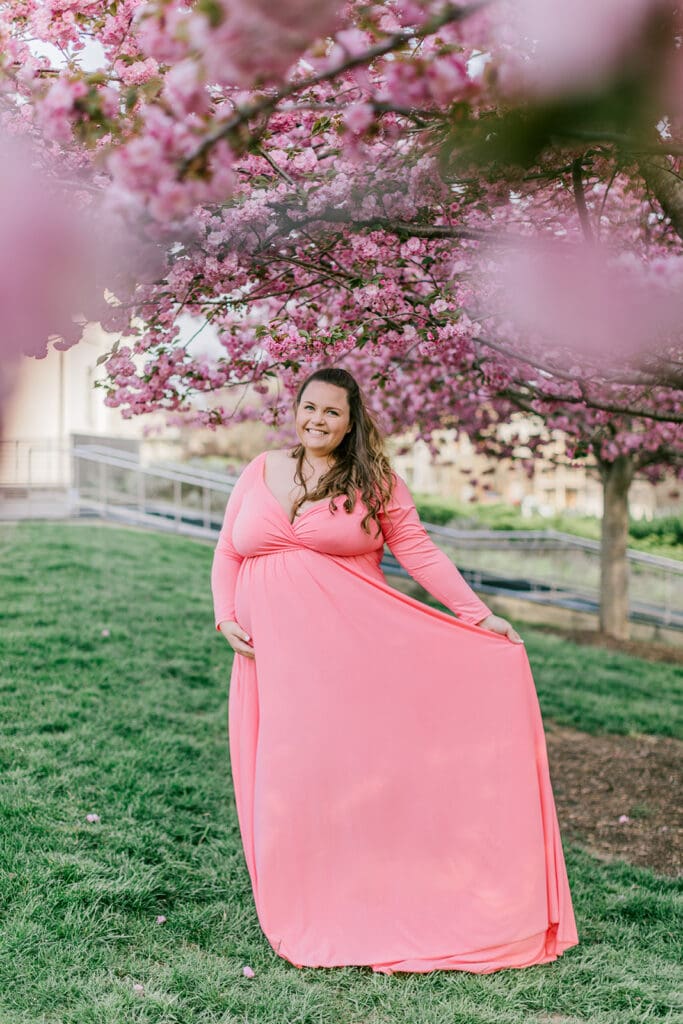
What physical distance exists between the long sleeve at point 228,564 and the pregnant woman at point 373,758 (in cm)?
10

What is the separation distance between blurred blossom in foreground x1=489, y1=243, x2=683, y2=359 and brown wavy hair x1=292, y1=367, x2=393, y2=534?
0.75m

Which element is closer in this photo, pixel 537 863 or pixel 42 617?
pixel 537 863

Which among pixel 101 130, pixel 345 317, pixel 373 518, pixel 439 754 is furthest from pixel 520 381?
pixel 101 130

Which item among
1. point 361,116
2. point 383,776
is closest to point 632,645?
point 383,776

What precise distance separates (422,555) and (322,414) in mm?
655

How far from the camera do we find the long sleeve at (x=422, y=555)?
11.0ft

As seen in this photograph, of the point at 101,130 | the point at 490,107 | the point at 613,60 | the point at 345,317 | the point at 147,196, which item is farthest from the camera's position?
the point at 345,317

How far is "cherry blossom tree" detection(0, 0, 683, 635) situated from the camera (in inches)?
48.7

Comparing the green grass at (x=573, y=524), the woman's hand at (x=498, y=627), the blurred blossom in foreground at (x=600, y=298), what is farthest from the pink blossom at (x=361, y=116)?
the green grass at (x=573, y=524)

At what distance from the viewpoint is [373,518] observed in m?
3.29

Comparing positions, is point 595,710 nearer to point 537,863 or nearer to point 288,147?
point 537,863

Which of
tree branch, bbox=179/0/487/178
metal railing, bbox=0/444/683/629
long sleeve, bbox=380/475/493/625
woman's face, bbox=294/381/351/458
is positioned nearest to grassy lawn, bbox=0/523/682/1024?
long sleeve, bbox=380/475/493/625

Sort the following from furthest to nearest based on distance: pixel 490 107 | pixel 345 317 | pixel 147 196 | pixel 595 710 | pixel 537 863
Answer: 1. pixel 595 710
2. pixel 345 317
3. pixel 537 863
4. pixel 490 107
5. pixel 147 196

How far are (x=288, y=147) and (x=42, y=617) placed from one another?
4795 millimetres
